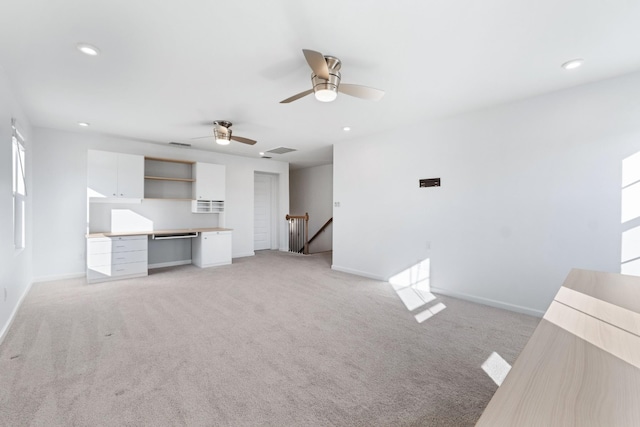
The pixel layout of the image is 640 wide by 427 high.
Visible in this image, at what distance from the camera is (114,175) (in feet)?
17.2

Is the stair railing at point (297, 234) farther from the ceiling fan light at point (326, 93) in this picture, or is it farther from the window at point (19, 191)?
the ceiling fan light at point (326, 93)

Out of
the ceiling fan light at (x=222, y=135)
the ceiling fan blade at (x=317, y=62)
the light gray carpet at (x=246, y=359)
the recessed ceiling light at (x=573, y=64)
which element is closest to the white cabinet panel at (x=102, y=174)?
the light gray carpet at (x=246, y=359)

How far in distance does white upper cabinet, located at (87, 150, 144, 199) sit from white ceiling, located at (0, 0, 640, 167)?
1.08 meters

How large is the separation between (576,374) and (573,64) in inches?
125

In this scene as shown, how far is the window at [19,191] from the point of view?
367 cm

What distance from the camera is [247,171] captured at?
7.55 metres

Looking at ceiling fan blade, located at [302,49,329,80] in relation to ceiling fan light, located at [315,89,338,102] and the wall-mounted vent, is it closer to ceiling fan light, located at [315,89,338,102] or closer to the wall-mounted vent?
ceiling fan light, located at [315,89,338,102]

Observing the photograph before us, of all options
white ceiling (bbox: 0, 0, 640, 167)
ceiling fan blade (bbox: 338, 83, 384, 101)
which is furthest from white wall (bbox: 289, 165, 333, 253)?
ceiling fan blade (bbox: 338, 83, 384, 101)

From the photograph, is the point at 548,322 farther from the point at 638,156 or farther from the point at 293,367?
the point at 638,156

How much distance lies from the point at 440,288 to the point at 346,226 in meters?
2.11

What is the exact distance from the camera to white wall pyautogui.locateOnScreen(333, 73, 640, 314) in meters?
3.09

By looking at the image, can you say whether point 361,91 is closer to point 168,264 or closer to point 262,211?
point 168,264

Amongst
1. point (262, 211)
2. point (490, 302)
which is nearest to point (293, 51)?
point (490, 302)

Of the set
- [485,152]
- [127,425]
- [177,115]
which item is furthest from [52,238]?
[485,152]
